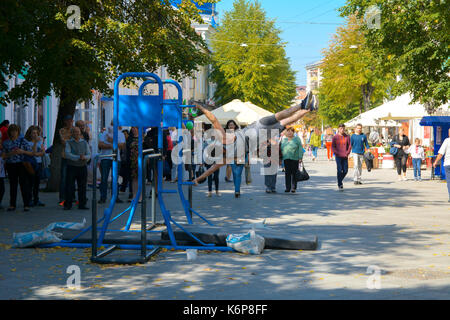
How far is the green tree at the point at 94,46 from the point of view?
49.8 feet

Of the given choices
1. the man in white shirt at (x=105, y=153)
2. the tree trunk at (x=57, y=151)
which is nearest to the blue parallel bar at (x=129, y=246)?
the man in white shirt at (x=105, y=153)

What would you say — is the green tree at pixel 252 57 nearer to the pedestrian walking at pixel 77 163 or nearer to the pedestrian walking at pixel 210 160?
the pedestrian walking at pixel 210 160

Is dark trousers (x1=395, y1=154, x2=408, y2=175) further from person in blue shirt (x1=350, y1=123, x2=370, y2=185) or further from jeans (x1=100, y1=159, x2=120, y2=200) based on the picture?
jeans (x1=100, y1=159, x2=120, y2=200)

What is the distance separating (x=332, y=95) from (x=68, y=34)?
148 ft

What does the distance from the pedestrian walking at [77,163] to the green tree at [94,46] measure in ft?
5.46

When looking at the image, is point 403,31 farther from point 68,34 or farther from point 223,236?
point 223,236

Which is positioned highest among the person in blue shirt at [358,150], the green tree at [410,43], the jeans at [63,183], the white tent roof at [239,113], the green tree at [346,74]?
the green tree at [346,74]

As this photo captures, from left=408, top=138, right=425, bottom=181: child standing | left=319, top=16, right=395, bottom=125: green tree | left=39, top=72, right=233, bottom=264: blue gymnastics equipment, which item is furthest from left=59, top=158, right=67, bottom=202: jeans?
left=319, top=16, right=395, bottom=125: green tree

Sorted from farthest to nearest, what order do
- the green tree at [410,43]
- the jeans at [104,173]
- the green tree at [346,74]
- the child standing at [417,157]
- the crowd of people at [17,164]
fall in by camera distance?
1. the green tree at [346,74]
2. the child standing at [417,157]
3. the green tree at [410,43]
4. the jeans at [104,173]
5. the crowd of people at [17,164]

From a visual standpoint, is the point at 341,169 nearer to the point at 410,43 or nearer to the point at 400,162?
the point at 410,43

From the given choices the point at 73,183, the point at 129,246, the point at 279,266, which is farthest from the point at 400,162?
the point at 279,266

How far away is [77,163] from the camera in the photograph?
14.1 m

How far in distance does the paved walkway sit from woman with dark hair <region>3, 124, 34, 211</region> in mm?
598
